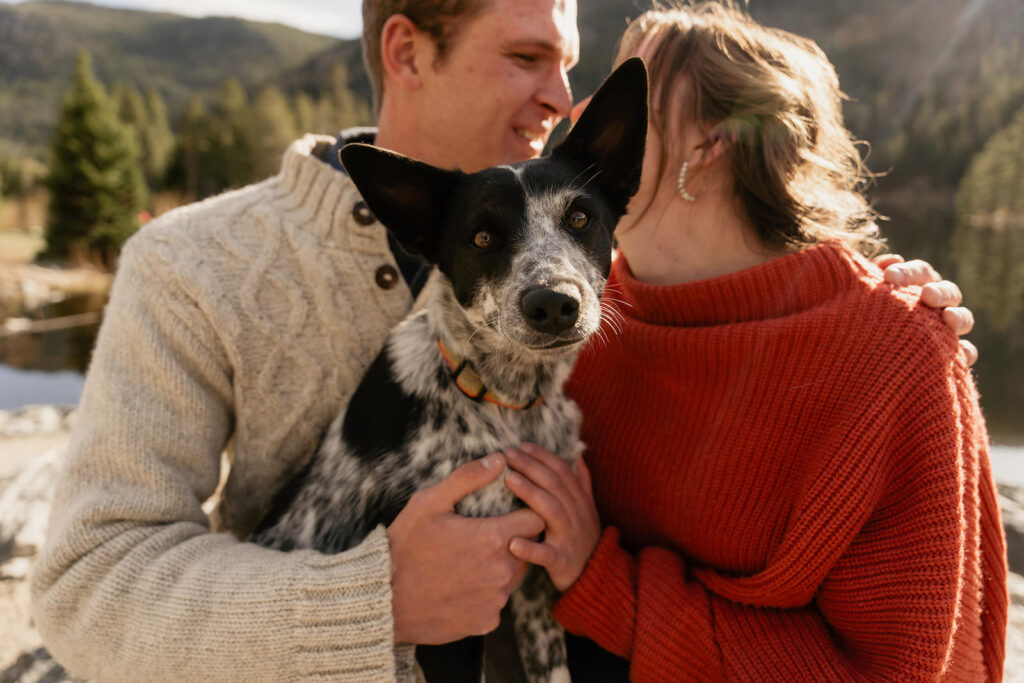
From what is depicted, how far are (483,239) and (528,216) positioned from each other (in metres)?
0.14

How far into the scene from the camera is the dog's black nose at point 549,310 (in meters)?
1.58

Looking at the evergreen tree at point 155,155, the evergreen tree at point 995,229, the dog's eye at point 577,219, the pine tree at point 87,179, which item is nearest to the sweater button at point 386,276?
the dog's eye at point 577,219

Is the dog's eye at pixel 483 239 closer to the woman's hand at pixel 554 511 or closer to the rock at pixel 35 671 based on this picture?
the woman's hand at pixel 554 511

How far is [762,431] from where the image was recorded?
6.13 ft

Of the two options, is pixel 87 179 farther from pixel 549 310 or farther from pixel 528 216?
pixel 549 310

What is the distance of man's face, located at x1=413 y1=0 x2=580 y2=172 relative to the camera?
2191 mm

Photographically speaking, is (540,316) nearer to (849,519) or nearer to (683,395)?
(683,395)

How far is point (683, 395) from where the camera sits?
2.06 metres

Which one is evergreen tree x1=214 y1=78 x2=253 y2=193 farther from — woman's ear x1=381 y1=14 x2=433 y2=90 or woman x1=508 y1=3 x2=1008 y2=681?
woman x1=508 y1=3 x2=1008 y2=681

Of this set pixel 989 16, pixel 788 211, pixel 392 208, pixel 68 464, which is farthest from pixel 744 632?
pixel 989 16

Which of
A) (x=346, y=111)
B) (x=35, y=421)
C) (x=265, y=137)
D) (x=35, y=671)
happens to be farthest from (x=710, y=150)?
(x=346, y=111)

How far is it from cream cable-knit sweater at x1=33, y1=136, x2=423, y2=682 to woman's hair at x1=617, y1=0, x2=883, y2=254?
1064 millimetres

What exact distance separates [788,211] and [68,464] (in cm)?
217

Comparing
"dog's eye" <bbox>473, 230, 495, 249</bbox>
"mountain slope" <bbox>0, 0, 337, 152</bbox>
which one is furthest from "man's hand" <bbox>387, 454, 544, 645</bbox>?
"mountain slope" <bbox>0, 0, 337, 152</bbox>
